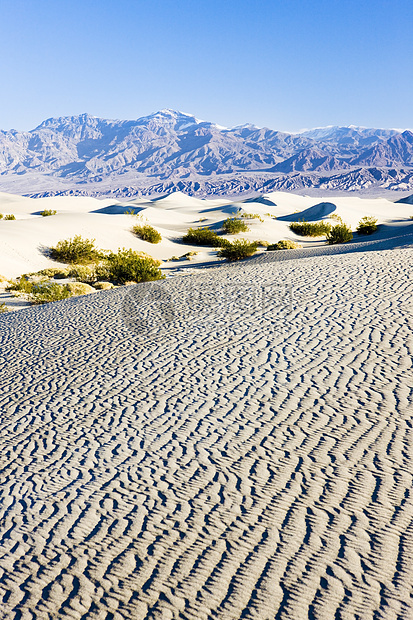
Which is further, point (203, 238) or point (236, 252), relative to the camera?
point (203, 238)

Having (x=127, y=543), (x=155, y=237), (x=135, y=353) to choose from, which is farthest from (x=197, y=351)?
(x=155, y=237)

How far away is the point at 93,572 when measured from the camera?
3.34 metres

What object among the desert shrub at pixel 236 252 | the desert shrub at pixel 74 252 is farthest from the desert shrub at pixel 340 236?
the desert shrub at pixel 74 252

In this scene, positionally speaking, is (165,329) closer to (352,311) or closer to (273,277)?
(352,311)

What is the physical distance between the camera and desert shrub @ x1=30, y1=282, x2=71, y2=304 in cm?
1401

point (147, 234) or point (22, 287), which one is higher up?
point (147, 234)

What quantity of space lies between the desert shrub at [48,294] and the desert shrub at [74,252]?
7.47 metres

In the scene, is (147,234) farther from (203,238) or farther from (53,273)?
(53,273)

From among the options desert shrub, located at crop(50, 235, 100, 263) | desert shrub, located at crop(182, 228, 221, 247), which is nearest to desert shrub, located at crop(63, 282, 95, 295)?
desert shrub, located at crop(50, 235, 100, 263)

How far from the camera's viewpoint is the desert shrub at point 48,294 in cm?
1401

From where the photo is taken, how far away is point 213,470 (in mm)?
4438

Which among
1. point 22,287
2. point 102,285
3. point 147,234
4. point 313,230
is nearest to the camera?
point 22,287

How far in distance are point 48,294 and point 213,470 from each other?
35.2ft

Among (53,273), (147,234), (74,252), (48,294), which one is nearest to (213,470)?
(48,294)
